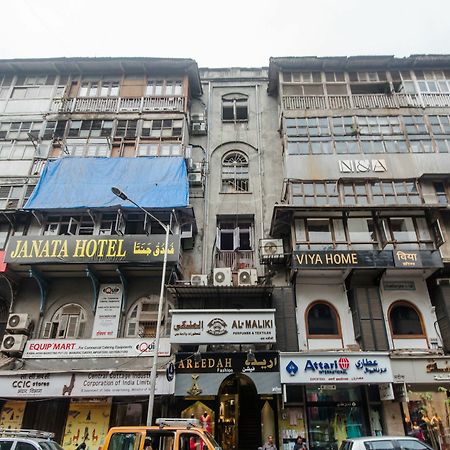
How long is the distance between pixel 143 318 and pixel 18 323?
584cm

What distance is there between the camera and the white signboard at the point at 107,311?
58.5 feet

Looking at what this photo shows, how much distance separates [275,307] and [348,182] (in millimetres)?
7728

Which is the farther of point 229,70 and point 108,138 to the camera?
point 229,70

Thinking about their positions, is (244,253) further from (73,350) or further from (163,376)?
(73,350)

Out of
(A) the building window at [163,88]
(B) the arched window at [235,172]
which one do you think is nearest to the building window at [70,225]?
(B) the arched window at [235,172]

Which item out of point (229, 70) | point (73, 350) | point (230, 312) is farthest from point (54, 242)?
point (229, 70)

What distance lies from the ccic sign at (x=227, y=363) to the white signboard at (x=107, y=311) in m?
4.09

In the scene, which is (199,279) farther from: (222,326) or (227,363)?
(227,363)

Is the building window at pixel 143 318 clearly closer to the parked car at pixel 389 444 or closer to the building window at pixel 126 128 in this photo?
the building window at pixel 126 128

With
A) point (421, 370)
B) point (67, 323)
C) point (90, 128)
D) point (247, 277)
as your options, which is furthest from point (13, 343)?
point (421, 370)

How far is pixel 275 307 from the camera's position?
17688mm

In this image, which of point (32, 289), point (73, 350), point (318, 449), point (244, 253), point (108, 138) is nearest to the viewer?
point (318, 449)

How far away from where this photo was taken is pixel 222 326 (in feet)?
53.6

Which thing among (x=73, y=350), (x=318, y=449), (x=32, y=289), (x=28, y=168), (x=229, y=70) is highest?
(x=229, y=70)
